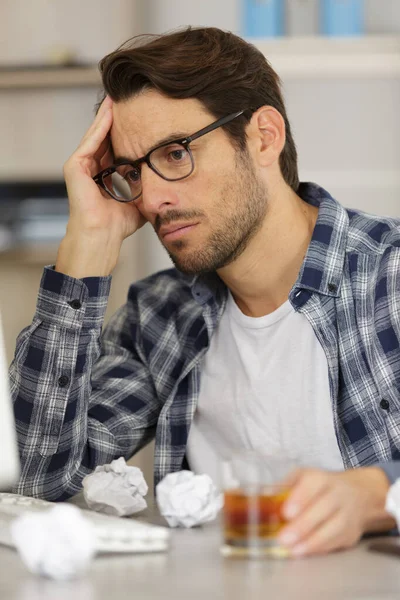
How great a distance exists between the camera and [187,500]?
3.68 feet

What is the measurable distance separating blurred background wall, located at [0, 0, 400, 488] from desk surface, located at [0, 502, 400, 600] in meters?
2.18

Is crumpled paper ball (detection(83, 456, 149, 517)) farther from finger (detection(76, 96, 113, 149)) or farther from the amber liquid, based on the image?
finger (detection(76, 96, 113, 149))

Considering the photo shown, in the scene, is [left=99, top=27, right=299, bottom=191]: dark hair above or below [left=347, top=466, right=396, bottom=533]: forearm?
above

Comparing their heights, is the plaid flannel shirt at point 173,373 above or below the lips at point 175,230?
below

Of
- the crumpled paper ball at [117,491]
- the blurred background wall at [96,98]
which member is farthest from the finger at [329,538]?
the blurred background wall at [96,98]

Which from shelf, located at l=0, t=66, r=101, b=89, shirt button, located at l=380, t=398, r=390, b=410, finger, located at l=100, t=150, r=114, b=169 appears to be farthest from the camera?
shelf, located at l=0, t=66, r=101, b=89

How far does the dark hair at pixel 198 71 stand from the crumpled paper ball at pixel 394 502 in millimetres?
886

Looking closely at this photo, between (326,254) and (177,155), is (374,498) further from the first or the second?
(177,155)

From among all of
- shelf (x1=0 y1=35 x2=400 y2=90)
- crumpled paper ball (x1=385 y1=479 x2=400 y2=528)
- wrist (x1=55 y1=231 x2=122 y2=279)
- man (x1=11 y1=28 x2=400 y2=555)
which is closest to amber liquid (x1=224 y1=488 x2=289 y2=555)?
crumpled paper ball (x1=385 y1=479 x2=400 y2=528)

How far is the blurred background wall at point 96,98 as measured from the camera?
3.11 meters

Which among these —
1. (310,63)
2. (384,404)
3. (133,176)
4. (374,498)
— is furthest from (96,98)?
(374,498)

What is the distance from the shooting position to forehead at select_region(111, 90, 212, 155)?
1620 mm

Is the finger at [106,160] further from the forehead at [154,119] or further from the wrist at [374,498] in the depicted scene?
the wrist at [374,498]

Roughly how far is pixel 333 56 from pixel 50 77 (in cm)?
97
